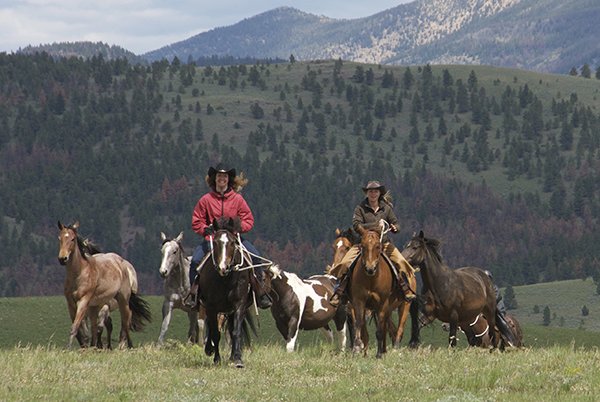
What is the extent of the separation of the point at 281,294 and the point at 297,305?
0.49 meters

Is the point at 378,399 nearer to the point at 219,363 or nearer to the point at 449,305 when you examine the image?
the point at 219,363

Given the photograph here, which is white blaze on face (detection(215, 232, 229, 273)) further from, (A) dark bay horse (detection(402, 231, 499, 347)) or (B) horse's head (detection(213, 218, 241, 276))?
(A) dark bay horse (detection(402, 231, 499, 347))

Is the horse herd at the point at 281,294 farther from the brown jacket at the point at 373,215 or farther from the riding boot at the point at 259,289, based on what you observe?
the brown jacket at the point at 373,215

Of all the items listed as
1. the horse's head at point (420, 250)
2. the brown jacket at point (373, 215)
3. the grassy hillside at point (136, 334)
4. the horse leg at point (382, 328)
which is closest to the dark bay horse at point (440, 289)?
the horse's head at point (420, 250)

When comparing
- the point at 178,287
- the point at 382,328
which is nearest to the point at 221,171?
the point at 382,328

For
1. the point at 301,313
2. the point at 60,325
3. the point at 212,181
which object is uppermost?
the point at 212,181

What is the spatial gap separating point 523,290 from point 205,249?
178 meters

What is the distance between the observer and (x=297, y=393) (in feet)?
35.6

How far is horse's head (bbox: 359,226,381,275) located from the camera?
14070mm

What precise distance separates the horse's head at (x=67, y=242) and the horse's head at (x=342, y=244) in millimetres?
6334

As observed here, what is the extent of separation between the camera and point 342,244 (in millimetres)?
19766

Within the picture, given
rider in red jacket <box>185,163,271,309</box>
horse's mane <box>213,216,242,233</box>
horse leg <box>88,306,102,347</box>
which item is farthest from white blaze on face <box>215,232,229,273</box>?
horse leg <box>88,306,102,347</box>

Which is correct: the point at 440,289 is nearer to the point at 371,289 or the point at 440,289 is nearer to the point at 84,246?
the point at 371,289

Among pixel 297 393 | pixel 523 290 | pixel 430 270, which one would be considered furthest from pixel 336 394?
pixel 523 290
